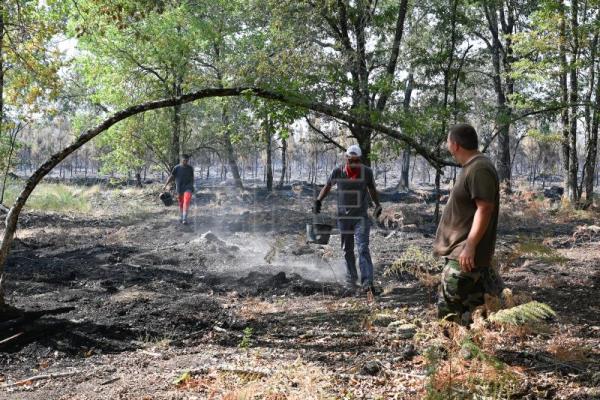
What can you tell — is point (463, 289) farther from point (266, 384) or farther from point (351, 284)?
point (351, 284)

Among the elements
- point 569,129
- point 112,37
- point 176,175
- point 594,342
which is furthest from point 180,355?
point 112,37

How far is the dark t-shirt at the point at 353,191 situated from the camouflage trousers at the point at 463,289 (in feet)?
9.41

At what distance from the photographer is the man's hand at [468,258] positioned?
355 centimetres

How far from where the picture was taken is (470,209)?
3715 mm

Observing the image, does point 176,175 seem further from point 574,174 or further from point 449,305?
point 574,174

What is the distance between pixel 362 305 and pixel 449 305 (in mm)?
2254

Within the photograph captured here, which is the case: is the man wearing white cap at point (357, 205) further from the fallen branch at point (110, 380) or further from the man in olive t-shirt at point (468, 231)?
the fallen branch at point (110, 380)

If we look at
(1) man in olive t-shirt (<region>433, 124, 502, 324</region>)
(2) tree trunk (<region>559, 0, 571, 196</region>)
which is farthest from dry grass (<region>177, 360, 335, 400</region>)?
(2) tree trunk (<region>559, 0, 571, 196</region>)

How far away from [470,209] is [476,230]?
24cm

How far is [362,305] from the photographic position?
6.01 m

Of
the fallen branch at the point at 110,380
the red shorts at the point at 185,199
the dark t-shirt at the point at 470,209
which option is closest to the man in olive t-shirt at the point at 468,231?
the dark t-shirt at the point at 470,209

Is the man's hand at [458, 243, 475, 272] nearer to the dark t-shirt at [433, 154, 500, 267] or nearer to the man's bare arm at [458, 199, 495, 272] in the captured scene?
the man's bare arm at [458, 199, 495, 272]

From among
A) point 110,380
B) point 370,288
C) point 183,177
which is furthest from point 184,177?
point 110,380

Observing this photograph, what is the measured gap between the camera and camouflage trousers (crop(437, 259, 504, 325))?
373cm
